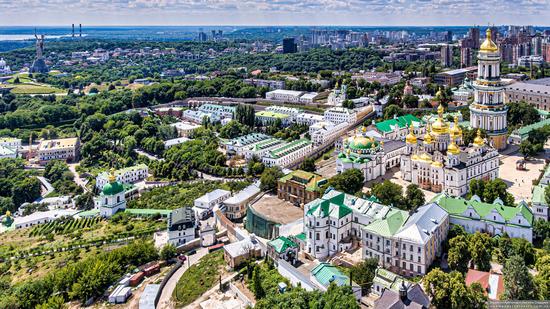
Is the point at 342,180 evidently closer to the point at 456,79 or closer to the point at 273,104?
the point at 273,104

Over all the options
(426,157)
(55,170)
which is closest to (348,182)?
(426,157)

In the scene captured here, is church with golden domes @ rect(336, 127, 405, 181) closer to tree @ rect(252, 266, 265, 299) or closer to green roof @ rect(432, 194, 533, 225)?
green roof @ rect(432, 194, 533, 225)

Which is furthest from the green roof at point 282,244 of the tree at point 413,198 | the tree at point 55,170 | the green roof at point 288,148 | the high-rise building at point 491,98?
the tree at point 55,170

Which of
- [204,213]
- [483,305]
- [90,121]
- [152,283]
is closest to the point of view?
[483,305]

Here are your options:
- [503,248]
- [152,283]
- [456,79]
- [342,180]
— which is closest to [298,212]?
[342,180]

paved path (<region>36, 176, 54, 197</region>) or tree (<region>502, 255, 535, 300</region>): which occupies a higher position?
tree (<region>502, 255, 535, 300</region>)

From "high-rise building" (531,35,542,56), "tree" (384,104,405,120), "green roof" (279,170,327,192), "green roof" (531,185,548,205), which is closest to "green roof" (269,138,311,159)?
"green roof" (279,170,327,192)
